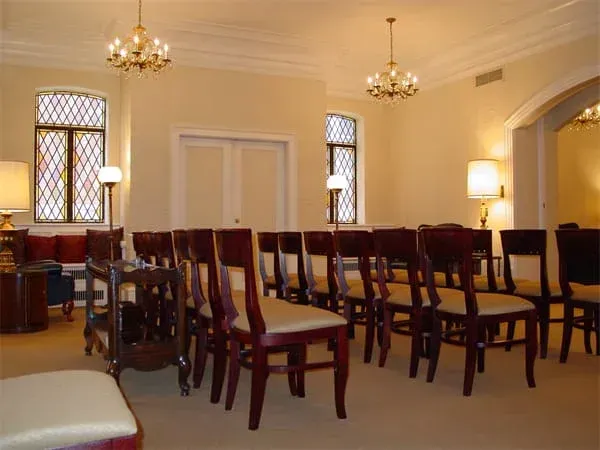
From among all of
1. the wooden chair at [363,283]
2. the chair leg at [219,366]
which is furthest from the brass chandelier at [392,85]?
the chair leg at [219,366]

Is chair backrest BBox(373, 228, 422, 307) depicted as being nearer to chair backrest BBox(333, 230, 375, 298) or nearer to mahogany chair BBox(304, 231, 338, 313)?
chair backrest BBox(333, 230, 375, 298)

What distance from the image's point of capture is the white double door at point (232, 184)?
23.4ft

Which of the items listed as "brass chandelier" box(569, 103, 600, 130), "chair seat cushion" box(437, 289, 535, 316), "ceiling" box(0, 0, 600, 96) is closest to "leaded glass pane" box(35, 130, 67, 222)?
"ceiling" box(0, 0, 600, 96)

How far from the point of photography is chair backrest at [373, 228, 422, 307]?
10.7 feet

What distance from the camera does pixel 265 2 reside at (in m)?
6.09

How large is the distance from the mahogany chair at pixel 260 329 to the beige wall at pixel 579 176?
8178 mm

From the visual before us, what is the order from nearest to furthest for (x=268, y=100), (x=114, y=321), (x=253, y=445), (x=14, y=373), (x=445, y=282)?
1. (x=253, y=445)
2. (x=114, y=321)
3. (x=14, y=373)
4. (x=445, y=282)
5. (x=268, y=100)

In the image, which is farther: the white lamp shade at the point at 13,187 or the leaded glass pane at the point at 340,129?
the leaded glass pane at the point at 340,129

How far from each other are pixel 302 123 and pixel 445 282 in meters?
3.73

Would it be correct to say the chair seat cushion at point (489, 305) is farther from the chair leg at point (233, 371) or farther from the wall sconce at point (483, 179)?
the wall sconce at point (483, 179)

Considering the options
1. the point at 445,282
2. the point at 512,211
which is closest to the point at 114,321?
the point at 445,282

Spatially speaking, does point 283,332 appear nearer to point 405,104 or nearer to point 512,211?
point 512,211

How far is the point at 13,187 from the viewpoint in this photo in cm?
495

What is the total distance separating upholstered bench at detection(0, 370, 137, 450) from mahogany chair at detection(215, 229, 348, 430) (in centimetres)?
116
